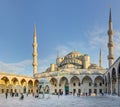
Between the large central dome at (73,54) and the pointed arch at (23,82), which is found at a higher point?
the large central dome at (73,54)

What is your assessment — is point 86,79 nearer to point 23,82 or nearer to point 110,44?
point 110,44

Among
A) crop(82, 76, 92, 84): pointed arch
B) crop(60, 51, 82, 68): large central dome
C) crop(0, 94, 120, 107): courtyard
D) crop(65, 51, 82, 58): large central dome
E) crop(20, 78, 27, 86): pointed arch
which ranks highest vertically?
crop(65, 51, 82, 58): large central dome

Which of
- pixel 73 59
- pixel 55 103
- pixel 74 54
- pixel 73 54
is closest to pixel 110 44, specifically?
pixel 73 59

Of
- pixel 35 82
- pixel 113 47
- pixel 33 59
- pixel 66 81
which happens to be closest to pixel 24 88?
pixel 35 82

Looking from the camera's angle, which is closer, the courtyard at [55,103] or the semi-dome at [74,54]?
the courtyard at [55,103]

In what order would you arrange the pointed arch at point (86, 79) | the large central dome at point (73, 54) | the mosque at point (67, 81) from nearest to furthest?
the mosque at point (67, 81) → the pointed arch at point (86, 79) → the large central dome at point (73, 54)

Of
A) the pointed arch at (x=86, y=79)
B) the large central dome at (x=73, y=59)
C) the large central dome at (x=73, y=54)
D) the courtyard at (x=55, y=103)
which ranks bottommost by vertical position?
the courtyard at (x=55, y=103)

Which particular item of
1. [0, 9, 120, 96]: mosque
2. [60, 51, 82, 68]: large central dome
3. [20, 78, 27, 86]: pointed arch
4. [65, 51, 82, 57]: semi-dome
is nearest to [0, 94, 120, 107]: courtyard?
[0, 9, 120, 96]: mosque

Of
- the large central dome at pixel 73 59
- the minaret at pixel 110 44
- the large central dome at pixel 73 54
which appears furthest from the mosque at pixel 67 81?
the large central dome at pixel 73 54

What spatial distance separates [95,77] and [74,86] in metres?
6.49

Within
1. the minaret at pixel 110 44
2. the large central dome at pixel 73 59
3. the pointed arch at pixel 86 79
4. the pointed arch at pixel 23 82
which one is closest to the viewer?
the minaret at pixel 110 44

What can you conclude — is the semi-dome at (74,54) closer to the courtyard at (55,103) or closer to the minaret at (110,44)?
the minaret at (110,44)

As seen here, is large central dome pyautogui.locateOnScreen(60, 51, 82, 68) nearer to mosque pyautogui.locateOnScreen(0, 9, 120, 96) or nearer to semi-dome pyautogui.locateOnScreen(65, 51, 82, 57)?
semi-dome pyautogui.locateOnScreen(65, 51, 82, 57)

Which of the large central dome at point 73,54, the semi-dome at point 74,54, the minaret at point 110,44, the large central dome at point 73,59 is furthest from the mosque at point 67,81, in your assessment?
the semi-dome at point 74,54
